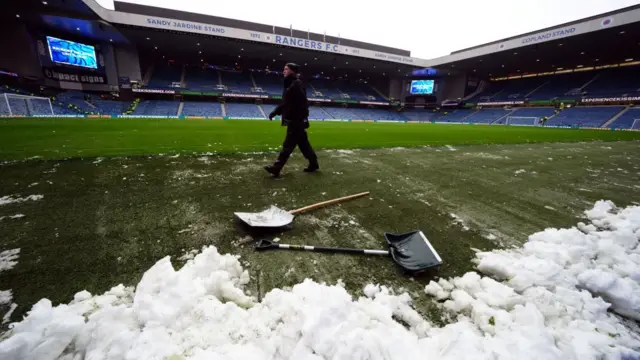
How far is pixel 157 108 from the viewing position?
3128cm

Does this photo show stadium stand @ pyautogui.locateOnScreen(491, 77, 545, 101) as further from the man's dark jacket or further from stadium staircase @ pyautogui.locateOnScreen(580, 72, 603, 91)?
the man's dark jacket

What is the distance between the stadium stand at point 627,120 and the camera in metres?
25.8

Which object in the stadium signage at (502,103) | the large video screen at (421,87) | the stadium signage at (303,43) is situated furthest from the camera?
the large video screen at (421,87)

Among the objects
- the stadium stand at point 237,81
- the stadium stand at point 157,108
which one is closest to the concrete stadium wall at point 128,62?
the stadium stand at point 157,108

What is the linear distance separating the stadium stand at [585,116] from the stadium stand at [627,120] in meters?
0.97

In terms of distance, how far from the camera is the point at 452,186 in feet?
13.0

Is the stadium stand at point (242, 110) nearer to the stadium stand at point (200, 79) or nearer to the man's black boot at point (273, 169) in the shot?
the stadium stand at point (200, 79)

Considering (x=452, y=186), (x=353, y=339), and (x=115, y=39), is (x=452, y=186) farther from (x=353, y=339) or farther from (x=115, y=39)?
(x=115, y=39)

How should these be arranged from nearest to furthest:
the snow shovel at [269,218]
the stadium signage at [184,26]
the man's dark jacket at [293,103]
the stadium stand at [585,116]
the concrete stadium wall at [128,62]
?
the snow shovel at [269,218] → the man's dark jacket at [293,103] → the stadium signage at [184,26] → the stadium stand at [585,116] → the concrete stadium wall at [128,62]

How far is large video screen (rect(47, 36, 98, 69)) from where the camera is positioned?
2531cm

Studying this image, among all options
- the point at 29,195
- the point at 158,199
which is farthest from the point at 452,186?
the point at 29,195

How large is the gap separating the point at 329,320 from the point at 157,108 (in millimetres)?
37648

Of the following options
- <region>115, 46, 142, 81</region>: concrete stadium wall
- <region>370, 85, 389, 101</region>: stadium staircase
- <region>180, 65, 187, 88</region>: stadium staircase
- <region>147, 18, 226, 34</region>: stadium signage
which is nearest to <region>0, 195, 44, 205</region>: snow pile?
<region>147, 18, 226, 34</region>: stadium signage

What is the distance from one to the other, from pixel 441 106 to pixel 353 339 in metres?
56.0
